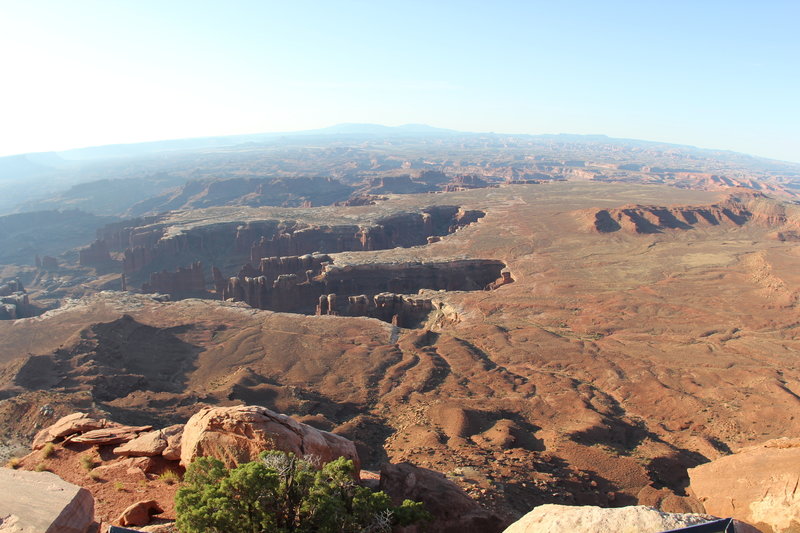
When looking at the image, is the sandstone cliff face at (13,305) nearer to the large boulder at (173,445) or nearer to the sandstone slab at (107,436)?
the sandstone slab at (107,436)

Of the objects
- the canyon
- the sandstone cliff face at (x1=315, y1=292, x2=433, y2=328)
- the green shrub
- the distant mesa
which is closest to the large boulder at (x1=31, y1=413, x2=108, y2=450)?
the canyon

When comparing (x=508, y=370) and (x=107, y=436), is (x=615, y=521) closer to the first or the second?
(x=107, y=436)

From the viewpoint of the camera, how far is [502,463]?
1838 centimetres

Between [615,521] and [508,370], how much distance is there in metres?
24.3

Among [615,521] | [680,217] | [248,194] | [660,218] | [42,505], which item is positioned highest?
[615,521]

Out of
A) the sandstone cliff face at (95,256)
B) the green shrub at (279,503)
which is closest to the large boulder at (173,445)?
the green shrub at (279,503)

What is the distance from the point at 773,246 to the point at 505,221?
1382 inches

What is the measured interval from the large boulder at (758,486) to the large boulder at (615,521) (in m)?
5.25

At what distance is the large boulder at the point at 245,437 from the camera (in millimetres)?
11938

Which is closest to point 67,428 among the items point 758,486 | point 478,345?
point 758,486

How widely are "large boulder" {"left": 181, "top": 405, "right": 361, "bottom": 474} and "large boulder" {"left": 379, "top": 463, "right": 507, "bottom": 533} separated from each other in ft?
3.41

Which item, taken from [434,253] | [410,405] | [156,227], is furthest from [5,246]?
[410,405]

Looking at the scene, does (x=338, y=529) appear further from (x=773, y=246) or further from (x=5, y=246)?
(x=5, y=246)

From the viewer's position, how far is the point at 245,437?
12.1m
